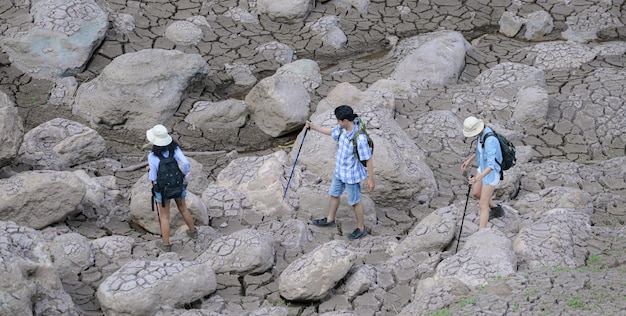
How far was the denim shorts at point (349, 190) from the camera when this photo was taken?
8477 millimetres

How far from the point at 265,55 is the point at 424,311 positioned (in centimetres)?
687

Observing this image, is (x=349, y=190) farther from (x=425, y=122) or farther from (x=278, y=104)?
(x=278, y=104)

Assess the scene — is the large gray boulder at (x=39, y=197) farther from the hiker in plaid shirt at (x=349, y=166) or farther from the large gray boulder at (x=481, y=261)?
the large gray boulder at (x=481, y=261)

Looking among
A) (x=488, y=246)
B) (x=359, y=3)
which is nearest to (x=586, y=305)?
(x=488, y=246)

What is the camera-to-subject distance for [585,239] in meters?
7.63

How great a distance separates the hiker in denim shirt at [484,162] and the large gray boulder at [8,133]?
439cm

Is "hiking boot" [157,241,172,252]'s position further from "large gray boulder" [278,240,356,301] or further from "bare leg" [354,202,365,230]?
"bare leg" [354,202,365,230]

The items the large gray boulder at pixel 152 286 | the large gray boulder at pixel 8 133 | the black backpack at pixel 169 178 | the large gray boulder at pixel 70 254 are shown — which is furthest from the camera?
the large gray boulder at pixel 8 133

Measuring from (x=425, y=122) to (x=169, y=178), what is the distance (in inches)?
152

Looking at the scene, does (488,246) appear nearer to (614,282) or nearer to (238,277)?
(614,282)

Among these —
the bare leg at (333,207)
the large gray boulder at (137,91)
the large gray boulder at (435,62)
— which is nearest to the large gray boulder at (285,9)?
the large gray boulder at (435,62)

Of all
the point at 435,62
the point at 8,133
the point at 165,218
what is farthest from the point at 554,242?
the point at 8,133

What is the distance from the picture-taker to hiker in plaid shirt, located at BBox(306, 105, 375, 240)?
819cm

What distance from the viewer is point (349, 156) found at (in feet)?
27.3
